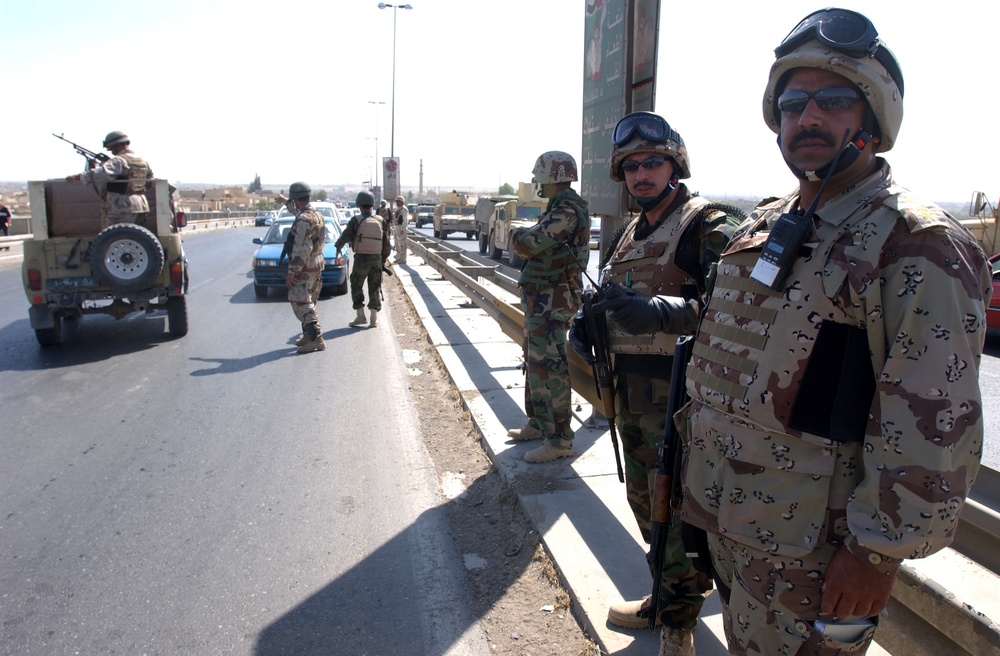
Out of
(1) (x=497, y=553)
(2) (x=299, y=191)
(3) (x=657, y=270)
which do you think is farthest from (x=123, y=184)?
(3) (x=657, y=270)

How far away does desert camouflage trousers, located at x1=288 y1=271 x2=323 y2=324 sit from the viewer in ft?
27.9

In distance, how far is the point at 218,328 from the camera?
1015 cm

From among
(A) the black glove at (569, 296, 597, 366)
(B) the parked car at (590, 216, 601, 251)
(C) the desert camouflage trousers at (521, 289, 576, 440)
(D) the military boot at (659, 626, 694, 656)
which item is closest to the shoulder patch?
(A) the black glove at (569, 296, 597, 366)

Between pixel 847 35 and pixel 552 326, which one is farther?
pixel 552 326

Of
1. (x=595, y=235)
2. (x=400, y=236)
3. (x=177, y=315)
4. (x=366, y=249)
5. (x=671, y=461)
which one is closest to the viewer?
(x=671, y=461)

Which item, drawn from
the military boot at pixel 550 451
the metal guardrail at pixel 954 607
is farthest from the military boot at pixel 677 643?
the military boot at pixel 550 451

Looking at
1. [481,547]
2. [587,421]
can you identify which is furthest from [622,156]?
[587,421]

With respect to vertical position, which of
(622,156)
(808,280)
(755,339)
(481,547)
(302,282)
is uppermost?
(622,156)

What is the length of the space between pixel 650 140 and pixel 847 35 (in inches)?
46.8

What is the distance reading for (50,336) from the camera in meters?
8.62

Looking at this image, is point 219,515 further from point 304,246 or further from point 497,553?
point 304,246

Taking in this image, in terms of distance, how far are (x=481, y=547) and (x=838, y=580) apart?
100.0 inches

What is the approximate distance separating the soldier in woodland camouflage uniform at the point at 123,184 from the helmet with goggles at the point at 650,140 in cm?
800

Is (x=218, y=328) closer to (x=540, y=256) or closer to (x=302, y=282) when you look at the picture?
(x=302, y=282)
